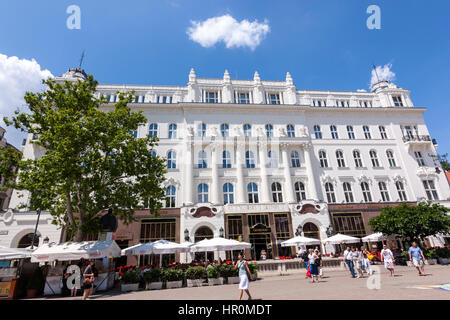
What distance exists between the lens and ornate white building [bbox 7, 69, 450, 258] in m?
27.9

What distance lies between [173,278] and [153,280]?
4.47ft

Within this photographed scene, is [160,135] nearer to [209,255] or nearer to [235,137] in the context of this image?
[235,137]

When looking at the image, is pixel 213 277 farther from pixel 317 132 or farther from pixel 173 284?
pixel 317 132

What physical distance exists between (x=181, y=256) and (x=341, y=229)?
1963cm

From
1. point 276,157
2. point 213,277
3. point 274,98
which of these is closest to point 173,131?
point 276,157

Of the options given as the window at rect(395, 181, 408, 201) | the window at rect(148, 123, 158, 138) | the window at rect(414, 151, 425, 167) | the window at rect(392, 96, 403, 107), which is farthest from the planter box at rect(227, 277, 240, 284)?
the window at rect(392, 96, 403, 107)

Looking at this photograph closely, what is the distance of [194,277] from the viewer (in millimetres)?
16953

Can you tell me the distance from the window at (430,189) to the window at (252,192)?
23977 mm

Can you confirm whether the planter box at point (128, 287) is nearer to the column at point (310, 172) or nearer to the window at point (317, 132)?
the column at point (310, 172)

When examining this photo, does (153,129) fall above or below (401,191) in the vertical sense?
above

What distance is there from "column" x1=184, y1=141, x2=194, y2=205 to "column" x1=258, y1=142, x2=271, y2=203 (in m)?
8.93

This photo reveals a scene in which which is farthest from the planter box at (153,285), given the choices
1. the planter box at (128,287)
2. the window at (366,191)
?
→ the window at (366,191)

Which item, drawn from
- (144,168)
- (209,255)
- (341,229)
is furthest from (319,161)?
(144,168)

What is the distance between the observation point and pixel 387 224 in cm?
2311
